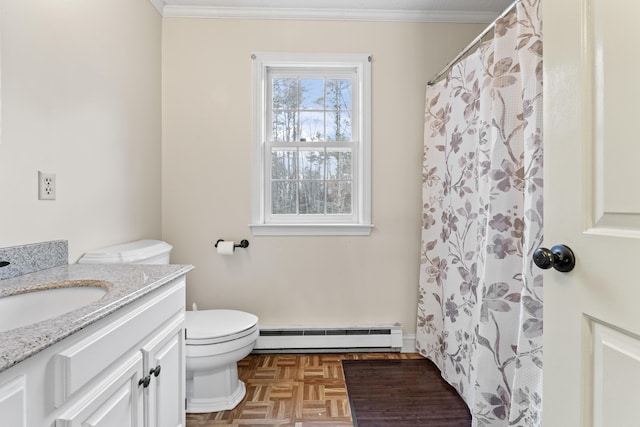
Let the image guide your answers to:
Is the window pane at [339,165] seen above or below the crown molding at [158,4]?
below

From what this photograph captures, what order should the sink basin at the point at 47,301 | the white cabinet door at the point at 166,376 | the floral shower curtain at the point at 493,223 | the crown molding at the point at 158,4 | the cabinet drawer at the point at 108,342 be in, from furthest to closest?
the crown molding at the point at 158,4
the floral shower curtain at the point at 493,223
the white cabinet door at the point at 166,376
the sink basin at the point at 47,301
the cabinet drawer at the point at 108,342

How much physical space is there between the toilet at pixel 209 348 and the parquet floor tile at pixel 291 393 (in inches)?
2.7

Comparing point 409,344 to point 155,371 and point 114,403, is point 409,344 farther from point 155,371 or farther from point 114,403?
point 114,403

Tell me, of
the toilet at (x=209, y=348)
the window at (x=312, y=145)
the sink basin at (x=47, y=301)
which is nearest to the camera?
the sink basin at (x=47, y=301)

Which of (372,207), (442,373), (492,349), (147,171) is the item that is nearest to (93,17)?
(147,171)

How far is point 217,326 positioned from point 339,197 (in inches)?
46.0

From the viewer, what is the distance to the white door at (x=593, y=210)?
60 centimetres

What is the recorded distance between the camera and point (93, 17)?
4.85 feet

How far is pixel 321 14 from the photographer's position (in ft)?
7.09

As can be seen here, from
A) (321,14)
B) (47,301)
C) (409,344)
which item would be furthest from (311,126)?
(47,301)

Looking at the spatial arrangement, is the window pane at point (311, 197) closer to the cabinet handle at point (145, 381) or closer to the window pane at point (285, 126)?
the window pane at point (285, 126)

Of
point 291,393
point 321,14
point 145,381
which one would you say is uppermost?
point 321,14

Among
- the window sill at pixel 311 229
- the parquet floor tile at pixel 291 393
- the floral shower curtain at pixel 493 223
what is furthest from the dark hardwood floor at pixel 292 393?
the window sill at pixel 311 229

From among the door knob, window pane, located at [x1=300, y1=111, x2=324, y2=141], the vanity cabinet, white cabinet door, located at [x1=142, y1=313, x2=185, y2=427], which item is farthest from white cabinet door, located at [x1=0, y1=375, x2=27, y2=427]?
window pane, located at [x1=300, y1=111, x2=324, y2=141]
